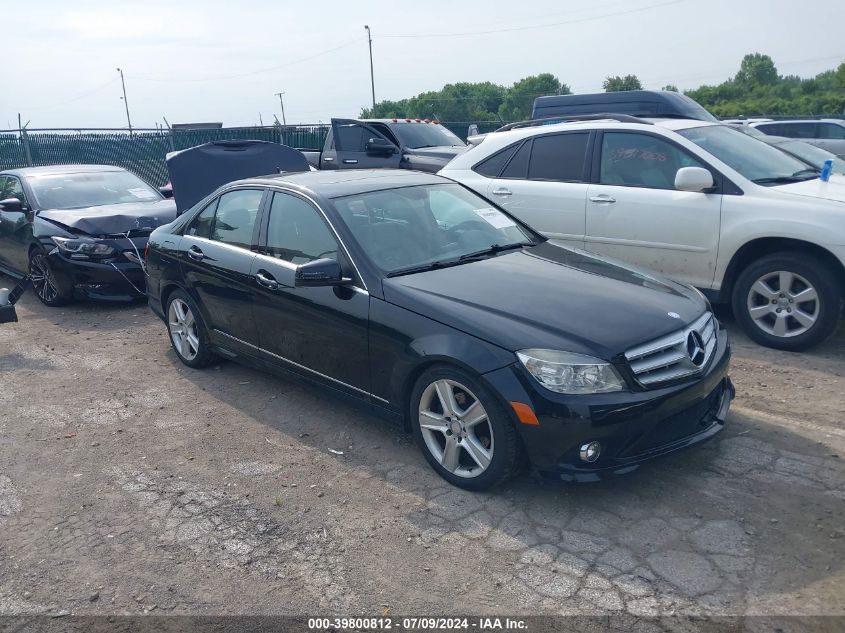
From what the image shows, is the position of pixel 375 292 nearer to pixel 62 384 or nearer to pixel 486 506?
pixel 486 506

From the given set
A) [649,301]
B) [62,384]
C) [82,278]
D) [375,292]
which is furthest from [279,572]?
[82,278]

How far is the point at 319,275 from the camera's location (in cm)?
429

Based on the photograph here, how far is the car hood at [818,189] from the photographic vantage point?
5711 mm

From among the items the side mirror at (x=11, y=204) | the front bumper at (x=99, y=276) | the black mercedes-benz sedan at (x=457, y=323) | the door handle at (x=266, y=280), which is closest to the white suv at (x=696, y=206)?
the black mercedes-benz sedan at (x=457, y=323)

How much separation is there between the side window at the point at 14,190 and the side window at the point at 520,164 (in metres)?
5.76

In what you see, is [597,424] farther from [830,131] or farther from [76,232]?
[830,131]

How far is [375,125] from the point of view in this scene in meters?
13.5

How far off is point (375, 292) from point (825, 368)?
11.4ft

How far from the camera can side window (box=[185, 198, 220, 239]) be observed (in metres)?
5.73

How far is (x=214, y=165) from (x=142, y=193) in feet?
6.07

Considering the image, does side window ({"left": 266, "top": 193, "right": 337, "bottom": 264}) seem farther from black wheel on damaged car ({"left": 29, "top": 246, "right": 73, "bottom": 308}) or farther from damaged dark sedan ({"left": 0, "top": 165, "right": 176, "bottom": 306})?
black wheel on damaged car ({"left": 29, "top": 246, "right": 73, "bottom": 308})

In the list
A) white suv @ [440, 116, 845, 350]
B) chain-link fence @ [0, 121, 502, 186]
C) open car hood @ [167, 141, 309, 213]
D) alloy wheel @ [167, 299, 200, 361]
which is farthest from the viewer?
chain-link fence @ [0, 121, 502, 186]

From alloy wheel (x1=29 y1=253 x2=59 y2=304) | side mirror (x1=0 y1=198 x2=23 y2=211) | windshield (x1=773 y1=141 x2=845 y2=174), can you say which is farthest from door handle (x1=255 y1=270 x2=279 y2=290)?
windshield (x1=773 y1=141 x2=845 y2=174)

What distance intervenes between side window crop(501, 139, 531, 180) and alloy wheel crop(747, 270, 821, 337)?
2.42 m
